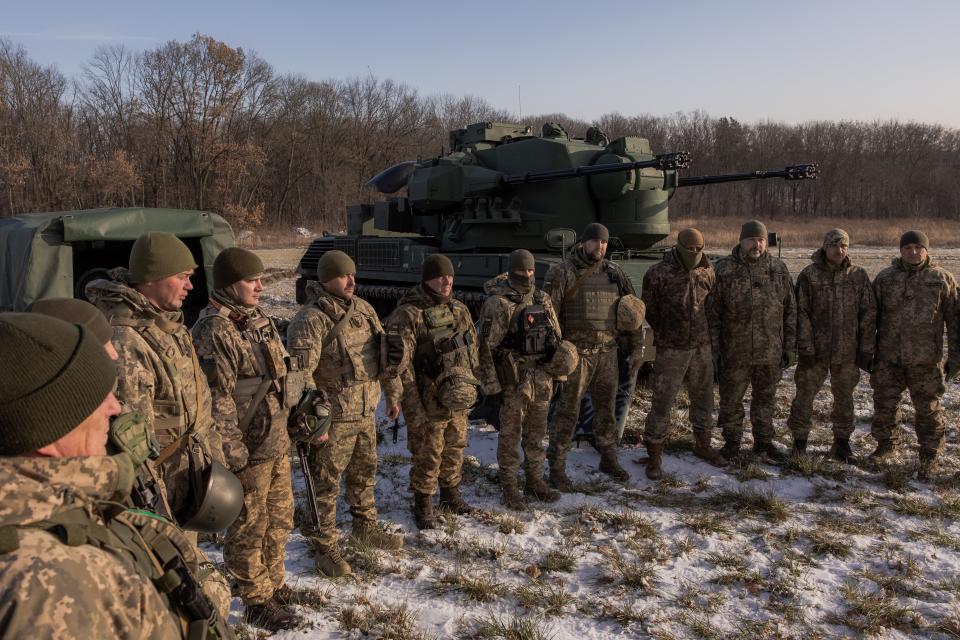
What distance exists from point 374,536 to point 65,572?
3388 millimetres

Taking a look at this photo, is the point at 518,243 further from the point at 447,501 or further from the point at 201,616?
the point at 201,616

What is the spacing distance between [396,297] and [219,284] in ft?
20.7

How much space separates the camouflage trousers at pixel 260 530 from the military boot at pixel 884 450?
5059 mm

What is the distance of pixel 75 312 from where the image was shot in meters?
2.28

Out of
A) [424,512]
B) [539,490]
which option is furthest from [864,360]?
[424,512]

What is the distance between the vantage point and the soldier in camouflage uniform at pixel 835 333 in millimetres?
5938

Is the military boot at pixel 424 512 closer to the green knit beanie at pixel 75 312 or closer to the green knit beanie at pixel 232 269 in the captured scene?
the green knit beanie at pixel 232 269

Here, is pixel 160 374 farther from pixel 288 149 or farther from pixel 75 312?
pixel 288 149

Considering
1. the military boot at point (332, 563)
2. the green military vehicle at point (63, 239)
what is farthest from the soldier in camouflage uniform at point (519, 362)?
the green military vehicle at point (63, 239)

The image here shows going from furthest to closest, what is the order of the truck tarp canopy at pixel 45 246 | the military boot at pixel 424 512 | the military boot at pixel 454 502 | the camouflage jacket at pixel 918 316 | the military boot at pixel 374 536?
the truck tarp canopy at pixel 45 246 < the camouflage jacket at pixel 918 316 < the military boot at pixel 454 502 < the military boot at pixel 424 512 < the military boot at pixel 374 536

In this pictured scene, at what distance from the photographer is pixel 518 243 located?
9.09 m

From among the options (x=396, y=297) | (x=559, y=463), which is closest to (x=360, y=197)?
(x=396, y=297)

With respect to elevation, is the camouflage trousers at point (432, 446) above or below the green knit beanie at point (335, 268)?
below

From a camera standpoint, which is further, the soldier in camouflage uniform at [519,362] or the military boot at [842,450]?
the military boot at [842,450]
